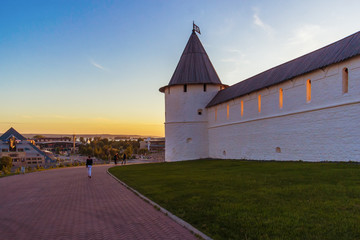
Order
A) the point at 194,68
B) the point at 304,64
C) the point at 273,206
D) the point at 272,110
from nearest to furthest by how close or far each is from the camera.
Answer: the point at 273,206
the point at 304,64
the point at 272,110
the point at 194,68

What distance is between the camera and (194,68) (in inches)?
1374

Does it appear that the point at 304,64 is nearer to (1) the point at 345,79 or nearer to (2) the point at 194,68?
(1) the point at 345,79

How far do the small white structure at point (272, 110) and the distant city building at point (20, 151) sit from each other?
62755mm

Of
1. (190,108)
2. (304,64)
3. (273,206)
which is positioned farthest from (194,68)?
(273,206)

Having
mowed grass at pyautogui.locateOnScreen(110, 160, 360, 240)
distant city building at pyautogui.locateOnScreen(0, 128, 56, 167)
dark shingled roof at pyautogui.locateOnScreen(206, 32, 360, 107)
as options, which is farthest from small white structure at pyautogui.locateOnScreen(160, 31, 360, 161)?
distant city building at pyautogui.locateOnScreen(0, 128, 56, 167)

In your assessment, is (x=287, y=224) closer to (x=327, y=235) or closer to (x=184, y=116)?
(x=327, y=235)

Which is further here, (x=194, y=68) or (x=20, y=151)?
(x=20, y=151)

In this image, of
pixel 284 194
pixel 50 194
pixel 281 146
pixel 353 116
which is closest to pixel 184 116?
pixel 281 146

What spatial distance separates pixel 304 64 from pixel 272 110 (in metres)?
4.05

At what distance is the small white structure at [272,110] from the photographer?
15.7 meters

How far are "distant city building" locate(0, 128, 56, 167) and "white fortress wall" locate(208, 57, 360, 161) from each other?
239 ft

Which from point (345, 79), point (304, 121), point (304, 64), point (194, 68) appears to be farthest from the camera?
point (194, 68)

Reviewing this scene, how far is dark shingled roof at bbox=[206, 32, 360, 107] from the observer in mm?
15905

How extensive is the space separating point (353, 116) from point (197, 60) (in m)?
22.7
